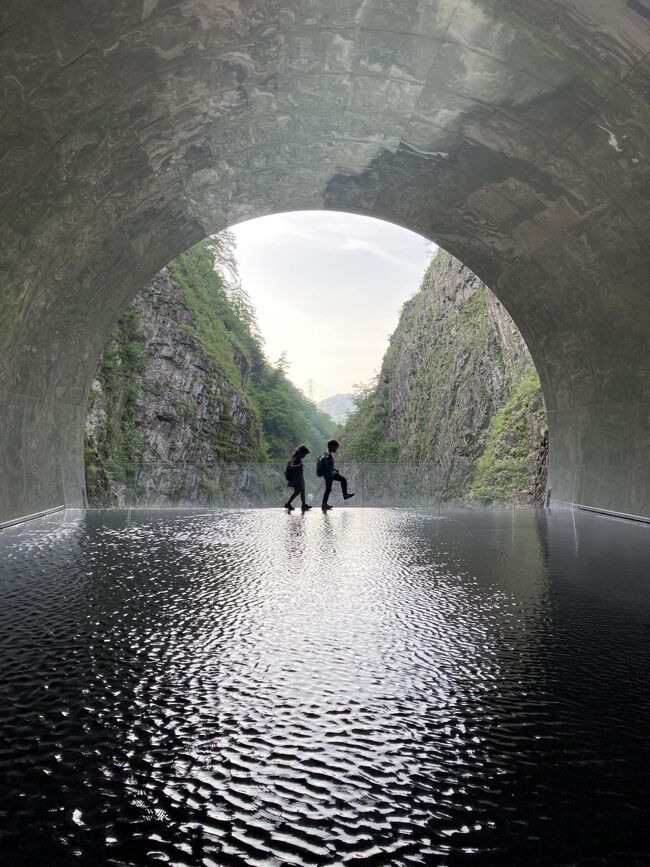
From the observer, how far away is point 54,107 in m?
6.14

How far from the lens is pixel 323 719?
2.44m

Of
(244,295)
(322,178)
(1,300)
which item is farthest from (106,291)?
(244,295)

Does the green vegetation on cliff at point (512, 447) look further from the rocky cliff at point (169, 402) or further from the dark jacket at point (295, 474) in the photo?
the dark jacket at point (295, 474)

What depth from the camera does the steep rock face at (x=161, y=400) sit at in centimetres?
2998

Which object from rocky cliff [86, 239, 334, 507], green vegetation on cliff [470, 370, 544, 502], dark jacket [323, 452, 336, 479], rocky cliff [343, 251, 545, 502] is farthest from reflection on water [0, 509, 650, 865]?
green vegetation on cliff [470, 370, 544, 502]

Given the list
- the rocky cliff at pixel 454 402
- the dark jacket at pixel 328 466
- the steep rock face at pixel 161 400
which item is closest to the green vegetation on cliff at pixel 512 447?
the rocky cliff at pixel 454 402

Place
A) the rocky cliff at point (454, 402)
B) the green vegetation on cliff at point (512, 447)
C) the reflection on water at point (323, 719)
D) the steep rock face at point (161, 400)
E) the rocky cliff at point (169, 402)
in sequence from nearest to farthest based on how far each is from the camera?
the reflection on water at point (323, 719)
the rocky cliff at point (169, 402)
the green vegetation on cliff at point (512, 447)
the rocky cliff at point (454, 402)
the steep rock face at point (161, 400)

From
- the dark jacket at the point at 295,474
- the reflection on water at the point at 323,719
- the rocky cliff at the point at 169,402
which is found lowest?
the reflection on water at the point at 323,719

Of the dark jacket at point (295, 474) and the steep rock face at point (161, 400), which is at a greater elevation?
the steep rock face at point (161, 400)

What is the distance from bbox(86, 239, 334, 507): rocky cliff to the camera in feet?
58.9

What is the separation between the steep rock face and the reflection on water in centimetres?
2021

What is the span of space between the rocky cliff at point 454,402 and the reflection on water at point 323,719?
13244mm

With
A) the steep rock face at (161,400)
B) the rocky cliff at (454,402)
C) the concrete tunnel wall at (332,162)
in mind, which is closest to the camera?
the concrete tunnel wall at (332,162)

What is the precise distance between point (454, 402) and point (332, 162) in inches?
1180
